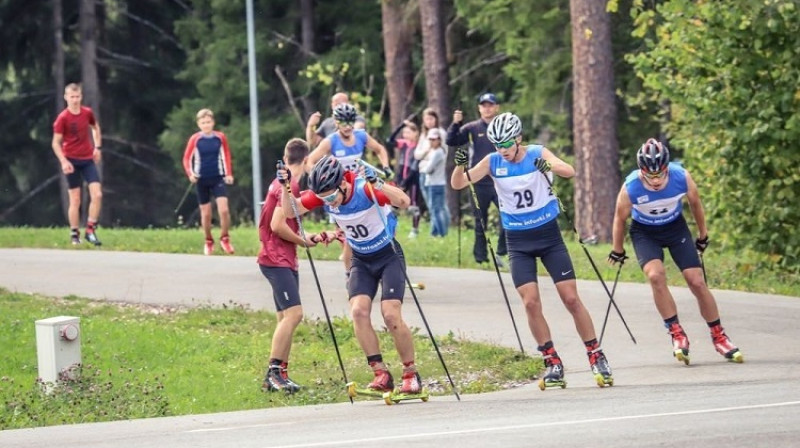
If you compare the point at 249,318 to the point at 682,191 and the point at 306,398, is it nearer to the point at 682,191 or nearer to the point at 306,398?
the point at 306,398

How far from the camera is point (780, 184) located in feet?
64.3

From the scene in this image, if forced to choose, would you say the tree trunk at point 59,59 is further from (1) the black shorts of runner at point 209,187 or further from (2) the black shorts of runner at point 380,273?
(2) the black shorts of runner at point 380,273

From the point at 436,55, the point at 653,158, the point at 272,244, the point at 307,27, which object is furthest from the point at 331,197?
the point at 307,27

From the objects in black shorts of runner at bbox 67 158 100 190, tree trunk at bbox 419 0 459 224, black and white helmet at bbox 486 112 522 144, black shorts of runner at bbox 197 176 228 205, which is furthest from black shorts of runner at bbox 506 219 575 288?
tree trunk at bbox 419 0 459 224

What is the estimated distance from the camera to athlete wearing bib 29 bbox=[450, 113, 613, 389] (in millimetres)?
12938

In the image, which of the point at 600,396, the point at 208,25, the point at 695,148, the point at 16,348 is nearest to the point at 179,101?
the point at 208,25

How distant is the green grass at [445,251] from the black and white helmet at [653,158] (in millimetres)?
5765

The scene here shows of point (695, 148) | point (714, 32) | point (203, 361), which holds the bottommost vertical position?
point (203, 361)

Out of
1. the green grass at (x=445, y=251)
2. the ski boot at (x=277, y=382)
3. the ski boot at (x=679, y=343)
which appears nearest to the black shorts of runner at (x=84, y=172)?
the green grass at (x=445, y=251)

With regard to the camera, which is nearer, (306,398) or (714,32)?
(306,398)

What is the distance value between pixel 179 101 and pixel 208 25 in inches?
163

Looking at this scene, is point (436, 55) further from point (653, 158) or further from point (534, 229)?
point (534, 229)

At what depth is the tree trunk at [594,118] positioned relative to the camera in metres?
25.9

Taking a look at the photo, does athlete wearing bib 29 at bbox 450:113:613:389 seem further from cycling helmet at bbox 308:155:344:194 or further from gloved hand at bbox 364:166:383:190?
cycling helmet at bbox 308:155:344:194
